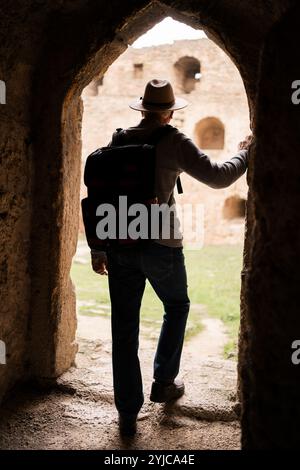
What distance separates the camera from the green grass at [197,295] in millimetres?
5332

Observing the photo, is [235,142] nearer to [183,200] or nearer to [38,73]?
[183,200]

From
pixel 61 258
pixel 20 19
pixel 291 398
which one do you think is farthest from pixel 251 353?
pixel 20 19

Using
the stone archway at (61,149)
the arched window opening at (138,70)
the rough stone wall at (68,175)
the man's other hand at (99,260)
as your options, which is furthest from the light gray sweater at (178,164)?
the arched window opening at (138,70)

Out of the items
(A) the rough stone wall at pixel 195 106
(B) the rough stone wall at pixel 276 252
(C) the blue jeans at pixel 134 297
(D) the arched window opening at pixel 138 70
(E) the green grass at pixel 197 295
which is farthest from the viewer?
(D) the arched window opening at pixel 138 70

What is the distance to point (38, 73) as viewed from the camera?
2752 mm

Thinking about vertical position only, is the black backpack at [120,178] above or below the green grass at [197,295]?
above

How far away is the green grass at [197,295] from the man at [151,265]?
6.28ft

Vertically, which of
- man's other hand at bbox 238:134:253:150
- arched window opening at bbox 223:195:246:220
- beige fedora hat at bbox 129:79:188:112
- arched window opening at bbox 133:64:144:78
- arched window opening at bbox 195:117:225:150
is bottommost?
man's other hand at bbox 238:134:253:150

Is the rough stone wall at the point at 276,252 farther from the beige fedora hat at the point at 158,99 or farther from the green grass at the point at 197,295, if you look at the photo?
the green grass at the point at 197,295

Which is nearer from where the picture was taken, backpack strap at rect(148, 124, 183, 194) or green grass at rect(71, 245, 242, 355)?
backpack strap at rect(148, 124, 183, 194)

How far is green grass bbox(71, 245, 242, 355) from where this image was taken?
17.5 ft

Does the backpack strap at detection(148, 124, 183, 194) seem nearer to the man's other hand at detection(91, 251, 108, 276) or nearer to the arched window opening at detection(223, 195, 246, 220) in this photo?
the man's other hand at detection(91, 251, 108, 276)

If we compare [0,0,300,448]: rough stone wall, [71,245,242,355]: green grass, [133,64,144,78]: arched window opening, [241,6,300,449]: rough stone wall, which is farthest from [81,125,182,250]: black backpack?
[133,64,144,78]: arched window opening

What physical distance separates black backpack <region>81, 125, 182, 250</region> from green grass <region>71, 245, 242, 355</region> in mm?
2371
